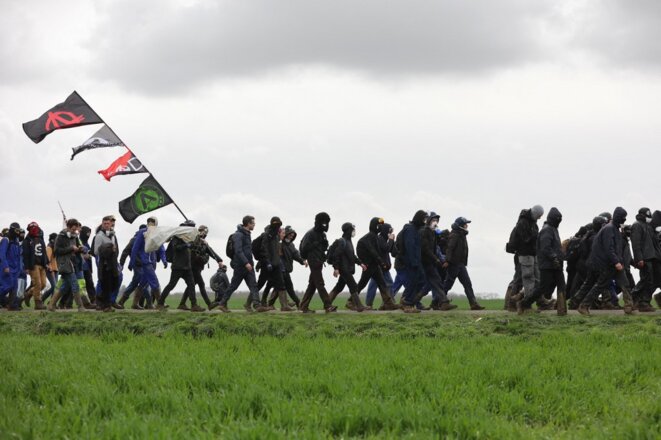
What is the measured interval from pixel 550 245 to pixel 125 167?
33.2ft

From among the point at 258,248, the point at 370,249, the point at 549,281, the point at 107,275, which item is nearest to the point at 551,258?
the point at 549,281

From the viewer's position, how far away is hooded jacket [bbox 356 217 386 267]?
1816 cm

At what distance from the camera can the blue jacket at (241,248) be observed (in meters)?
17.7

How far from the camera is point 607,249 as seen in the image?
50.3 ft

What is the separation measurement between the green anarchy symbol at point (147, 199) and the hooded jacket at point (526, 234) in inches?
321

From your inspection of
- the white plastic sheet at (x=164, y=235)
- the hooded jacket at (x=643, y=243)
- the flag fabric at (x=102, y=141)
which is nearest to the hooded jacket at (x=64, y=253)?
the white plastic sheet at (x=164, y=235)

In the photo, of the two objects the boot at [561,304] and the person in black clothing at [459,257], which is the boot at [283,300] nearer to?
the person in black clothing at [459,257]

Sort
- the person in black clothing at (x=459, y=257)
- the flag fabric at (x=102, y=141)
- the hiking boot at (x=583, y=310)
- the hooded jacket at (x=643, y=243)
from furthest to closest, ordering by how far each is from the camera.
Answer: the flag fabric at (x=102, y=141)
the person in black clothing at (x=459, y=257)
the hooded jacket at (x=643, y=243)
the hiking boot at (x=583, y=310)

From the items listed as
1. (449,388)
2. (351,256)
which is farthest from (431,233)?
(449,388)

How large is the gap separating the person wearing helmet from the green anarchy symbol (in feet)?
7.40

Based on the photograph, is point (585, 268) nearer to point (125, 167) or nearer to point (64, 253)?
point (125, 167)

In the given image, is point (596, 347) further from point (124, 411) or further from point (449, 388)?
point (124, 411)

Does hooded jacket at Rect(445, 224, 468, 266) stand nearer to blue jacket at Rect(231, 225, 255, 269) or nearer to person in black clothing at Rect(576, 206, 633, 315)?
person in black clothing at Rect(576, 206, 633, 315)

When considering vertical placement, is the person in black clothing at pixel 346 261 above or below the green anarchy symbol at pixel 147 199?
below
